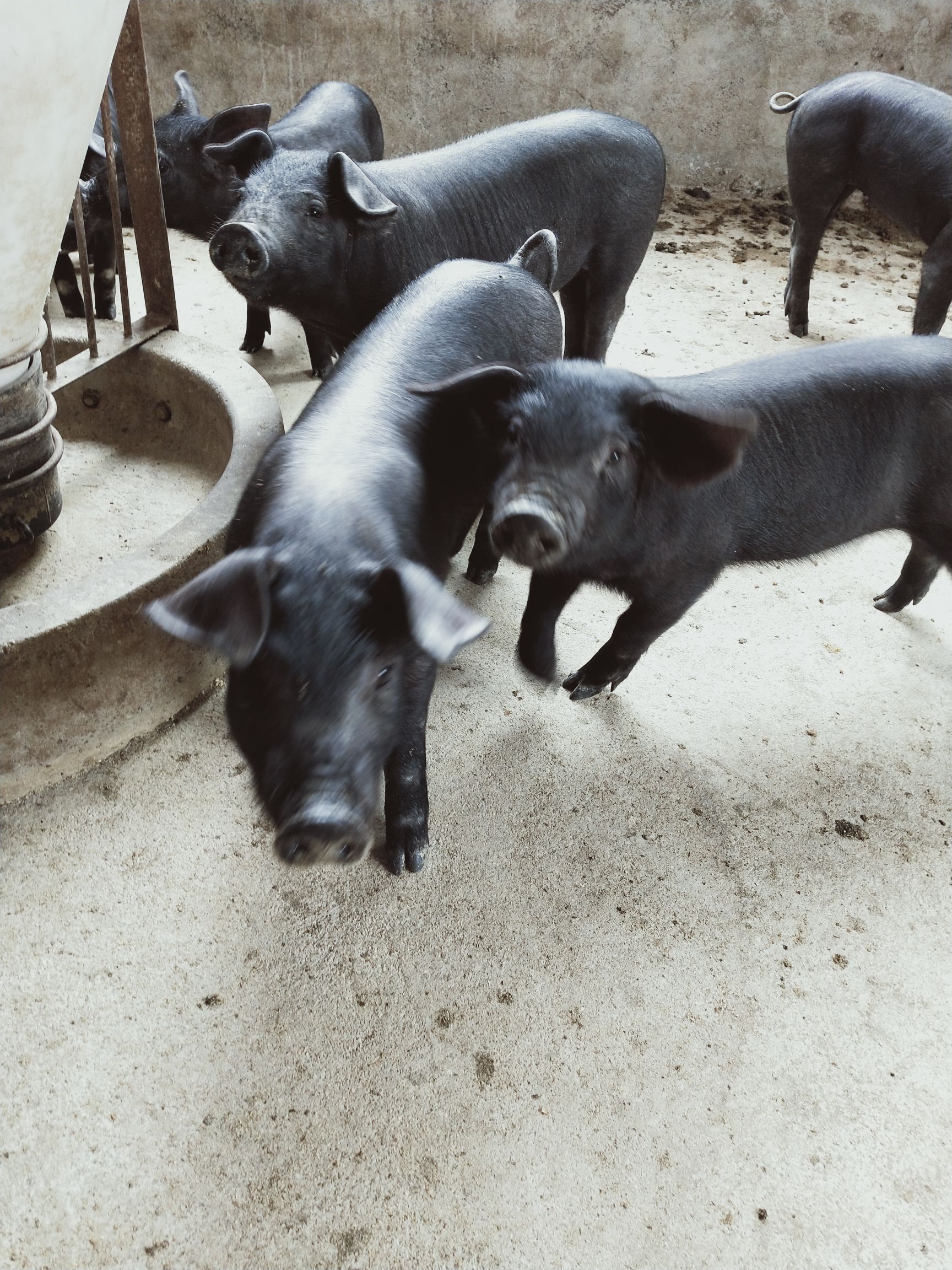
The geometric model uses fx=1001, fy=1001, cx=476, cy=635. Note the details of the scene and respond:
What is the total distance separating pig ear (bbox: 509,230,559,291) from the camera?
9.36 ft

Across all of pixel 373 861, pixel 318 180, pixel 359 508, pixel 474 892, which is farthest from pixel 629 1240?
pixel 318 180

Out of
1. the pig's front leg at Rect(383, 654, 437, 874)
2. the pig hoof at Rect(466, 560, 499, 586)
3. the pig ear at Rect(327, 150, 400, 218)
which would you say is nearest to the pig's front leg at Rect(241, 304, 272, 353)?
the pig ear at Rect(327, 150, 400, 218)

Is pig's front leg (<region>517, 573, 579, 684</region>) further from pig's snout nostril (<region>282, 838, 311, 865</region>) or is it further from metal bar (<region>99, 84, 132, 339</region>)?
metal bar (<region>99, 84, 132, 339</region>)

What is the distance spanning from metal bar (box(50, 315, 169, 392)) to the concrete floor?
1216 mm

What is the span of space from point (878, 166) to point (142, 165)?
3088 mm

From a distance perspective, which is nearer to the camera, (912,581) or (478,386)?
(478,386)

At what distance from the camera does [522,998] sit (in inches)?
78.5

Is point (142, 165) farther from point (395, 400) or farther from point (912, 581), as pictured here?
point (912, 581)

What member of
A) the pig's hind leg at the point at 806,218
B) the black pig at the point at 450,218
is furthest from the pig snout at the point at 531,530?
the pig's hind leg at the point at 806,218

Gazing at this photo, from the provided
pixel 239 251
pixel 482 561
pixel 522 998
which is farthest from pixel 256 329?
pixel 522 998

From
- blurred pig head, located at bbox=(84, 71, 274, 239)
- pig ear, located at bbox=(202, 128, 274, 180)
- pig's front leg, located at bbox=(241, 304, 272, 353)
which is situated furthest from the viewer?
pig's front leg, located at bbox=(241, 304, 272, 353)

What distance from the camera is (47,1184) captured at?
5.44 ft

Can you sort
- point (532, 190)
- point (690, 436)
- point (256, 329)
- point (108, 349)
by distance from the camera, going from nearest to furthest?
point (690, 436), point (108, 349), point (532, 190), point (256, 329)

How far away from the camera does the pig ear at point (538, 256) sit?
2.85m
